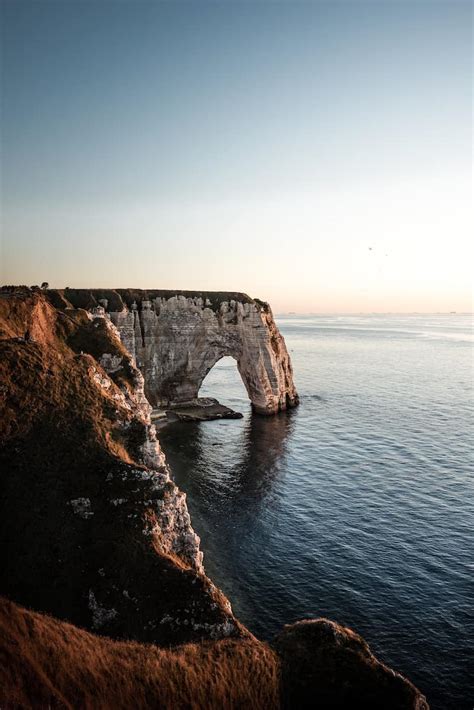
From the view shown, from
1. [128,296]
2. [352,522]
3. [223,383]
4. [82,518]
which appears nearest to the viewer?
[82,518]

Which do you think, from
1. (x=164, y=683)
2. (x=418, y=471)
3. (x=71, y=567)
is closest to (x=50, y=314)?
(x=71, y=567)

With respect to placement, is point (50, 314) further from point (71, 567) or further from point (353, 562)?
point (353, 562)

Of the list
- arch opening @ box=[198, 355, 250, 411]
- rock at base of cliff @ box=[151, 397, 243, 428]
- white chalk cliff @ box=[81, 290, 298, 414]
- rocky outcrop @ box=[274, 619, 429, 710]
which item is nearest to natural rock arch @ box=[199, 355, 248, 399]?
arch opening @ box=[198, 355, 250, 411]

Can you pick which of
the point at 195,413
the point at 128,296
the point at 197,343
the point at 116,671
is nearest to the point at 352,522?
the point at 116,671

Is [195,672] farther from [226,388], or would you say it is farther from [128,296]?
[226,388]

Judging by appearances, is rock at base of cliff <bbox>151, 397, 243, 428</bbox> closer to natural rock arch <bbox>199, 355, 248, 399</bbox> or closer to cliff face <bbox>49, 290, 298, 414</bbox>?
cliff face <bbox>49, 290, 298, 414</bbox>

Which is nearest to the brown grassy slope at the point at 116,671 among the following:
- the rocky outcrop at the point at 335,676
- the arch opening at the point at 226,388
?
the rocky outcrop at the point at 335,676
